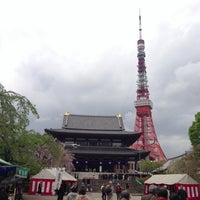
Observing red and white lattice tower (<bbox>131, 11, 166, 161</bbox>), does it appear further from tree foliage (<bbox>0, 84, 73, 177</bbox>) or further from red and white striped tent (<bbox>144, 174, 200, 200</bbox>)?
tree foliage (<bbox>0, 84, 73, 177</bbox>)

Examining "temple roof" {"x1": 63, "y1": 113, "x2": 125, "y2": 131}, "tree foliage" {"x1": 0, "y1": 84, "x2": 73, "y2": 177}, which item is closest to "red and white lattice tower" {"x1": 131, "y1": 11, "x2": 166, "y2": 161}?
"temple roof" {"x1": 63, "y1": 113, "x2": 125, "y2": 131}

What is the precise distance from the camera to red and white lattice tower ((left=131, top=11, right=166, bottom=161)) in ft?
203

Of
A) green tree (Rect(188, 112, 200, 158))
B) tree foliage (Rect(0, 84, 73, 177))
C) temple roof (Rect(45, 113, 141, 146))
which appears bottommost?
tree foliage (Rect(0, 84, 73, 177))

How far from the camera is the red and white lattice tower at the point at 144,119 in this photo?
61750 mm


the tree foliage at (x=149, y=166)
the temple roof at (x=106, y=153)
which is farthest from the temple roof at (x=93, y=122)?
the tree foliage at (x=149, y=166)

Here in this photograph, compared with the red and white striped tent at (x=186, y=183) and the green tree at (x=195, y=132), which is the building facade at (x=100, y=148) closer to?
the green tree at (x=195, y=132)

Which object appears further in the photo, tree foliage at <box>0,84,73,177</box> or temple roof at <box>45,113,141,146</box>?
temple roof at <box>45,113,141,146</box>

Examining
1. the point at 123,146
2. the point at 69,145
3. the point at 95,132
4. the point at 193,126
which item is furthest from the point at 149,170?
the point at 193,126

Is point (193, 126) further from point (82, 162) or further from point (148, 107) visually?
point (148, 107)

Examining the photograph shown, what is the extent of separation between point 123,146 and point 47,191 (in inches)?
1142

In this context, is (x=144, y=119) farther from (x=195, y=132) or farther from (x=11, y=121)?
(x=11, y=121)

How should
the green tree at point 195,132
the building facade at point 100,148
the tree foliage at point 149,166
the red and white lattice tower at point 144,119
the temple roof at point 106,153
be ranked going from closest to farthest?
the green tree at point 195,132
the temple roof at point 106,153
the building facade at point 100,148
the tree foliage at point 149,166
the red and white lattice tower at point 144,119

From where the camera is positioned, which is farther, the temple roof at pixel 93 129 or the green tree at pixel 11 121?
the temple roof at pixel 93 129

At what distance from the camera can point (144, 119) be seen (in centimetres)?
6881
